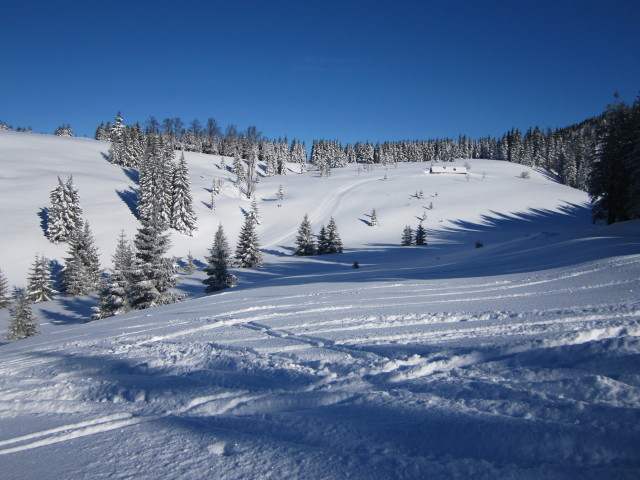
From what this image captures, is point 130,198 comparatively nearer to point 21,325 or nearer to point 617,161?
point 21,325

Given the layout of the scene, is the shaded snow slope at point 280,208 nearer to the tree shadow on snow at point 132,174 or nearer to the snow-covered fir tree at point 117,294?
the tree shadow on snow at point 132,174

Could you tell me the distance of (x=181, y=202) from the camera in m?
44.3

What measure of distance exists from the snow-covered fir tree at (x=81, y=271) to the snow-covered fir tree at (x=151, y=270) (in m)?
12.4

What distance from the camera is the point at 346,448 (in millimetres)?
2084

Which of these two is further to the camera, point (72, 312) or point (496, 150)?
point (496, 150)

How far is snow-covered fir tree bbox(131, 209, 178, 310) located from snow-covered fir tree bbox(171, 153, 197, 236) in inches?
1144

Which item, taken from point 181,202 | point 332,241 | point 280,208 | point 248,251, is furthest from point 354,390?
point 280,208

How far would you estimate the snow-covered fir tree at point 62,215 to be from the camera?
3628 cm

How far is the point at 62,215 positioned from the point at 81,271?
16.3 meters

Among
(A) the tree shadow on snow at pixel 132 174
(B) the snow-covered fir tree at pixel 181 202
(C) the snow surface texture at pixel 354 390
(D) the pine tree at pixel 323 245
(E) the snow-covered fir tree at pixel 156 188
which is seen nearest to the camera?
(C) the snow surface texture at pixel 354 390

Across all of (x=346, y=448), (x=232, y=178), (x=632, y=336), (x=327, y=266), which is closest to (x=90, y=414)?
(x=346, y=448)

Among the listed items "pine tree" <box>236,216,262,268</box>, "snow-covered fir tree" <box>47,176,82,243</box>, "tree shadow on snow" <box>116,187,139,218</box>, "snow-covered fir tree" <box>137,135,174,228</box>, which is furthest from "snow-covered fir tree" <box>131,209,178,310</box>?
"tree shadow on snow" <box>116,187,139,218</box>

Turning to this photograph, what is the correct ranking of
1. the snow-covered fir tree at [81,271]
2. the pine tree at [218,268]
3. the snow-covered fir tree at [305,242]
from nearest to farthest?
the pine tree at [218,268]
the snow-covered fir tree at [81,271]
the snow-covered fir tree at [305,242]

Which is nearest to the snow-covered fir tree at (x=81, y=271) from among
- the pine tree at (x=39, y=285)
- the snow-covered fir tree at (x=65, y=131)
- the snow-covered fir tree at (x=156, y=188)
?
the pine tree at (x=39, y=285)
